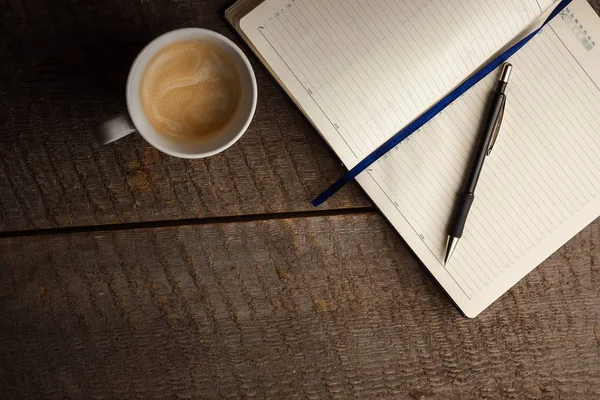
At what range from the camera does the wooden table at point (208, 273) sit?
2.10 ft

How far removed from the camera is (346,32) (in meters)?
0.63

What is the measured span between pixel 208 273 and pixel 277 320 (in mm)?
98

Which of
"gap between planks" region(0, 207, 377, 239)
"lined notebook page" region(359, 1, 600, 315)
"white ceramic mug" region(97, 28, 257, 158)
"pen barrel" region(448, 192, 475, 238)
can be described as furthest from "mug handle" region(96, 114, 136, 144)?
"pen barrel" region(448, 192, 475, 238)

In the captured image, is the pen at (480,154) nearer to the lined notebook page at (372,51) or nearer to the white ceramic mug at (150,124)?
the lined notebook page at (372,51)

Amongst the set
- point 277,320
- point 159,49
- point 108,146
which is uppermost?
point 159,49

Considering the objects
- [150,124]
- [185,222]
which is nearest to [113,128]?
[150,124]

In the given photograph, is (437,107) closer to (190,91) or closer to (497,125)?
(497,125)

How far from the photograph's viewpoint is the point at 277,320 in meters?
0.68

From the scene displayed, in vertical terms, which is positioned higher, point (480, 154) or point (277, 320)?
point (480, 154)

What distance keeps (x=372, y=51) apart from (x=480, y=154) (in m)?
0.17

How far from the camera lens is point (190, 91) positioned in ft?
1.99

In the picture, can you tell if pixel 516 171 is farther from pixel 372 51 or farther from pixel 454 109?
pixel 372 51

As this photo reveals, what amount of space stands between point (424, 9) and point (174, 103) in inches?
11.3

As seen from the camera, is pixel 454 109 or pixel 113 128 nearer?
pixel 113 128
